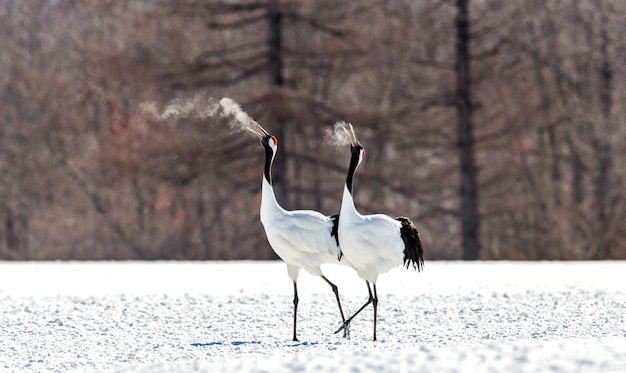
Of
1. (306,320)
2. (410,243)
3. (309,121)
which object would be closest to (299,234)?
(410,243)

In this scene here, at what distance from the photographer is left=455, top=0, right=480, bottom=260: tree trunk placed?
26859 millimetres

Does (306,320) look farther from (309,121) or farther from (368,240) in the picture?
(309,121)

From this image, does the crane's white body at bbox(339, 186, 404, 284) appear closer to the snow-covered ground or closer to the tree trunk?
the snow-covered ground

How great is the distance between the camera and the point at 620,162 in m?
32.5

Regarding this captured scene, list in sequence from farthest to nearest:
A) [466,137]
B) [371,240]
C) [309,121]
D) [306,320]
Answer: [466,137], [309,121], [306,320], [371,240]

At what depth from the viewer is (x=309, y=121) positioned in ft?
83.5

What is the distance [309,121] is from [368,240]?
49.3 ft

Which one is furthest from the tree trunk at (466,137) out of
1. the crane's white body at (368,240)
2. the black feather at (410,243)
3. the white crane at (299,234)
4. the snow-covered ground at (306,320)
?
the crane's white body at (368,240)

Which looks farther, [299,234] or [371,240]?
[299,234]

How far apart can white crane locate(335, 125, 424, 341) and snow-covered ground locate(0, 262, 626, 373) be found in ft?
2.49

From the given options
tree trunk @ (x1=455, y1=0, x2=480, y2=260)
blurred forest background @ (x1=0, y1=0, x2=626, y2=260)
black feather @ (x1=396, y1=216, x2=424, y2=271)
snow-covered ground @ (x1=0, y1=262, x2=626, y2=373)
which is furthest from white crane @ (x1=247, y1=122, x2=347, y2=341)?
tree trunk @ (x1=455, y1=0, x2=480, y2=260)

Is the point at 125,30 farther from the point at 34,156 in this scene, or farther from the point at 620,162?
the point at 620,162

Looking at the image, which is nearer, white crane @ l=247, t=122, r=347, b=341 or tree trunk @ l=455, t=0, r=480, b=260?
white crane @ l=247, t=122, r=347, b=341

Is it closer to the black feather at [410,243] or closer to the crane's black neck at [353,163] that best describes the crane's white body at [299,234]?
the crane's black neck at [353,163]
